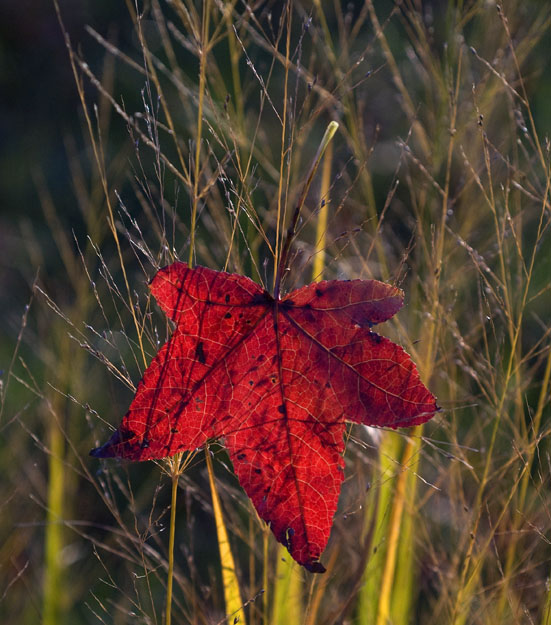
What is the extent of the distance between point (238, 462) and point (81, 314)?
Answer: 2.21 ft

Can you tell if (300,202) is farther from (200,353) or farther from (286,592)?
(286,592)

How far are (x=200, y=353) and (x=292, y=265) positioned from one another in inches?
16.9

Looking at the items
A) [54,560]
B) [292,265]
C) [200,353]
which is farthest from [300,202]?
[54,560]

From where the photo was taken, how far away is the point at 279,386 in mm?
436

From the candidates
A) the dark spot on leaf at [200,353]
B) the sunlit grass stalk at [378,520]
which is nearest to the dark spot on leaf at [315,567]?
the dark spot on leaf at [200,353]

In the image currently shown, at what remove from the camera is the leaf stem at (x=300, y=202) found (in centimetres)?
39

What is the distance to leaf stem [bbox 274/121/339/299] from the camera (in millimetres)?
388

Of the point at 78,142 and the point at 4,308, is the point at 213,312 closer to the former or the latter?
the point at 4,308

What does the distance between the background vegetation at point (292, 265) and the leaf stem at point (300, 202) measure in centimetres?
4

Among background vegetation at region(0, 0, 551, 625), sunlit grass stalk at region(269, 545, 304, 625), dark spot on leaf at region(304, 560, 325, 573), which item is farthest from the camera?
background vegetation at region(0, 0, 551, 625)

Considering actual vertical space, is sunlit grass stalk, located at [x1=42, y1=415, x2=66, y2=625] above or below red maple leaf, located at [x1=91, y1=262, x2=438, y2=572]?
below

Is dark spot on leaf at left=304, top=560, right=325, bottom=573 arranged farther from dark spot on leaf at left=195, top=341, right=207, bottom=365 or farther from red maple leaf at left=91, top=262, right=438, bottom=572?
dark spot on leaf at left=195, top=341, right=207, bottom=365

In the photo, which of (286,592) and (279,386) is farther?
(286,592)

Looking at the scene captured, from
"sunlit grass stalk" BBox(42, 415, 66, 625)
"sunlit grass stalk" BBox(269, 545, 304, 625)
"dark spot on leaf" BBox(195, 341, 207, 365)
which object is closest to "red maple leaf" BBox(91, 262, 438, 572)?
"dark spot on leaf" BBox(195, 341, 207, 365)
